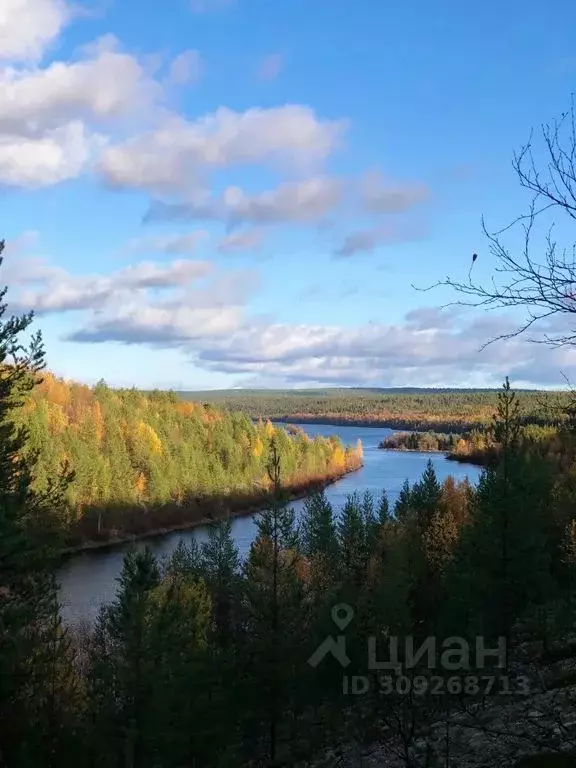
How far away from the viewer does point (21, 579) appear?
1262cm

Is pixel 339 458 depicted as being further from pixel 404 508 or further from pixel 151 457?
pixel 404 508

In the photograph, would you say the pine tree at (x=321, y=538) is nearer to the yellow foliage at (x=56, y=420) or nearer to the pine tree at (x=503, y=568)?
the pine tree at (x=503, y=568)

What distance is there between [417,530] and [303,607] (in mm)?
19620

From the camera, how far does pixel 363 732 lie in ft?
62.0

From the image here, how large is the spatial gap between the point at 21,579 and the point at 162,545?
157 feet

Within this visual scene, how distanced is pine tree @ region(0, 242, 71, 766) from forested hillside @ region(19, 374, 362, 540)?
35.4 meters

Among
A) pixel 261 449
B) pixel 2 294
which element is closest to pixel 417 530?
pixel 2 294

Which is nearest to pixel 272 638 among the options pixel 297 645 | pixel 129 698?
pixel 297 645

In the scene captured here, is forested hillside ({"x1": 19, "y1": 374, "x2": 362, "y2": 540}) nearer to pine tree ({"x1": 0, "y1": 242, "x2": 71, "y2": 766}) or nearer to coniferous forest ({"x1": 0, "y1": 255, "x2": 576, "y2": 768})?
coniferous forest ({"x1": 0, "y1": 255, "x2": 576, "y2": 768})

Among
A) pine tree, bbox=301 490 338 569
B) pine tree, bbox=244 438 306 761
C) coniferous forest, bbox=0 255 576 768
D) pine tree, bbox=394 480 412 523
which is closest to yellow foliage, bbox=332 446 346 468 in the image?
pine tree, bbox=394 480 412 523

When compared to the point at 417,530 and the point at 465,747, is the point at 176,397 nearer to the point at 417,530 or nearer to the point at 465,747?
the point at 417,530

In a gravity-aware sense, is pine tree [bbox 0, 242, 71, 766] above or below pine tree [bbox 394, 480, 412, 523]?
above

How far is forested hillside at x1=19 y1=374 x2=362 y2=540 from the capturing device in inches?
2532

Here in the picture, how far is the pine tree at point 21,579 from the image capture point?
1141cm
